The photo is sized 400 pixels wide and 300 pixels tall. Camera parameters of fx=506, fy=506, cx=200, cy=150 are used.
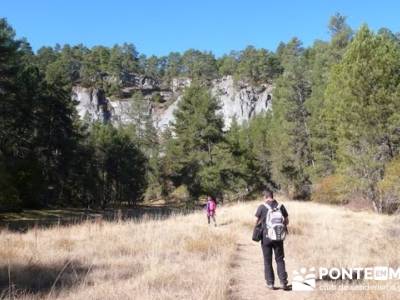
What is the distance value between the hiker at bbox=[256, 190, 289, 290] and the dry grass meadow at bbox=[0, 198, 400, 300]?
33 cm

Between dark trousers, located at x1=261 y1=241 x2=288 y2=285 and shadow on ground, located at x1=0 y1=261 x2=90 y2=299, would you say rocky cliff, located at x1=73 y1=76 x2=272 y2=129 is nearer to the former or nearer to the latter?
shadow on ground, located at x1=0 y1=261 x2=90 y2=299

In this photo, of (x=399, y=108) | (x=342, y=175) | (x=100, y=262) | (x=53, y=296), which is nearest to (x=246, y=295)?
(x=53, y=296)

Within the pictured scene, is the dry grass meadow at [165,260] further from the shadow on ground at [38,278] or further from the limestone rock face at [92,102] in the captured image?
the limestone rock face at [92,102]

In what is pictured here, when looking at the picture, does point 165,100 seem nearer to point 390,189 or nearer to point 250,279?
point 390,189

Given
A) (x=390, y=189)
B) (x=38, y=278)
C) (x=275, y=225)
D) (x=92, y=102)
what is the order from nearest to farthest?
(x=275, y=225), (x=38, y=278), (x=390, y=189), (x=92, y=102)

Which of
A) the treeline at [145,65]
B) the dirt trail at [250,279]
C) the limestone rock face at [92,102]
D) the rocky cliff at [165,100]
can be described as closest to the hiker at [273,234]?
the dirt trail at [250,279]

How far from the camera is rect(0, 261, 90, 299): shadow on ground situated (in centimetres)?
847

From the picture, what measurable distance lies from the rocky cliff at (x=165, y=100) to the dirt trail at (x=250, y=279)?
116 m

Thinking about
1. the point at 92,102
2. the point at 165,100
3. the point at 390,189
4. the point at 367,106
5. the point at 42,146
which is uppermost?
the point at 165,100

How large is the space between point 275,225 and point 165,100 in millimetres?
167748

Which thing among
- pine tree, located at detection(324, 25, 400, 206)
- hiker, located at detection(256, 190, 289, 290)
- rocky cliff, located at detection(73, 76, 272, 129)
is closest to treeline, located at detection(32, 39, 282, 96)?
rocky cliff, located at detection(73, 76, 272, 129)

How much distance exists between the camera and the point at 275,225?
356 inches

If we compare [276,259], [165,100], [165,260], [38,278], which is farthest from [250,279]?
[165,100]

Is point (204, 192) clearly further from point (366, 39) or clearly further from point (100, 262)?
point (100, 262)
